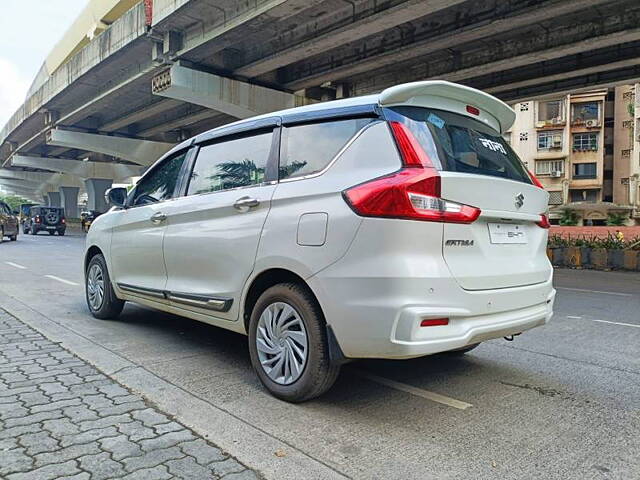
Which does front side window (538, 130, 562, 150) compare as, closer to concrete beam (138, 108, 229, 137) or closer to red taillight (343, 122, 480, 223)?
concrete beam (138, 108, 229, 137)

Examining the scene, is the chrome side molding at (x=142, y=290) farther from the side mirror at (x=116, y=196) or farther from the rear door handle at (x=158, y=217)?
the side mirror at (x=116, y=196)

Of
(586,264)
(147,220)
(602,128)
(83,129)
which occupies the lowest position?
(586,264)

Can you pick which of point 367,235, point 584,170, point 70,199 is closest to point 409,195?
point 367,235

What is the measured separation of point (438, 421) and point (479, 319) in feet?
2.14

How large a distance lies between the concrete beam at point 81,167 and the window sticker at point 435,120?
145ft

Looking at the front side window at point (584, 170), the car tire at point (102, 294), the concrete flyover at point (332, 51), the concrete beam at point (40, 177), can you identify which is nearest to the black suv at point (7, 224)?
the concrete flyover at point (332, 51)

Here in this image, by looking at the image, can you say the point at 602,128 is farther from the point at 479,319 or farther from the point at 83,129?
the point at 479,319

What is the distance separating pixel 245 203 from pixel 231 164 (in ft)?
1.93

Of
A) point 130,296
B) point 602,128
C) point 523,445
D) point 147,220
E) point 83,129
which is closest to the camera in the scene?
point 523,445

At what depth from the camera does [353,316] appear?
2.89 m

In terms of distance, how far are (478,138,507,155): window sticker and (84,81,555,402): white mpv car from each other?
0.02m

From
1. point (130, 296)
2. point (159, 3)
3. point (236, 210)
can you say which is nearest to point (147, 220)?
point (130, 296)

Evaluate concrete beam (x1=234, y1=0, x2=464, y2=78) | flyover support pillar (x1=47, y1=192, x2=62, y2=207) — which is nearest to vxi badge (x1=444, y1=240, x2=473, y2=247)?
concrete beam (x1=234, y1=0, x2=464, y2=78)

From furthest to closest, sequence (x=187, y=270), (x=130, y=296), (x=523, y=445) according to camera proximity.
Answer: (x=130, y=296) < (x=187, y=270) < (x=523, y=445)
